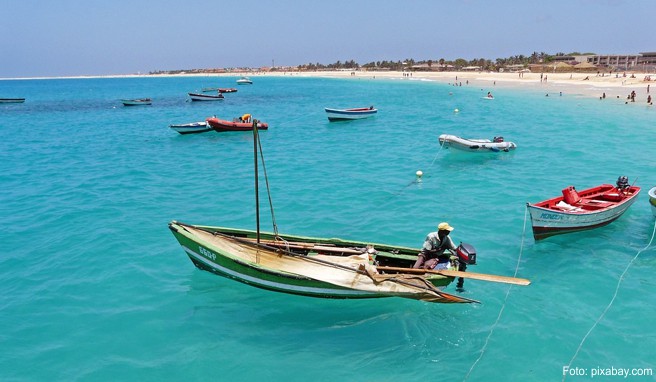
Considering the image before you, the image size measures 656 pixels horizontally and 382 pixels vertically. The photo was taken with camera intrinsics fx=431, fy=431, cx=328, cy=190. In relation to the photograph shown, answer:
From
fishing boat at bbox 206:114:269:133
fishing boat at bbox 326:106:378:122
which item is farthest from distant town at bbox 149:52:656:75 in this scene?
fishing boat at bbox 206:114:269:133

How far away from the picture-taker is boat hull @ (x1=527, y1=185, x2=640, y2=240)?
15641 mm

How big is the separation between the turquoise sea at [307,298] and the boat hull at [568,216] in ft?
1.97

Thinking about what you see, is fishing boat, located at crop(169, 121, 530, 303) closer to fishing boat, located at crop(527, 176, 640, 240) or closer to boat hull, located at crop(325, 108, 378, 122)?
fishing boat, located at crop(527, 176, 640, 240)

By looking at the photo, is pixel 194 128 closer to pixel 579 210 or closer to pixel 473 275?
pixel 579 210

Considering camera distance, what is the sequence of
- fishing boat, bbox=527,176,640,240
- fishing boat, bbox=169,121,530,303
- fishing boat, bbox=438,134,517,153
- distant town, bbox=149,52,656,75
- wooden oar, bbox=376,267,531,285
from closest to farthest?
wooden oar, bbox=376,267,531,285
fishing boat, bbox=169,121,530,303
fishing boat, bbox=527,176,640,240
fishing boat, bbox=438,134,517,153
distant town, bbox=149,52,656,75

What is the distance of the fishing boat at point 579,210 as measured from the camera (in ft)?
51.7

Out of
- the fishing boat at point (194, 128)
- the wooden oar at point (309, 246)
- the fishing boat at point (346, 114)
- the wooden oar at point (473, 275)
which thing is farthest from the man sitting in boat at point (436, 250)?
the fishing boat at point (346, 114)

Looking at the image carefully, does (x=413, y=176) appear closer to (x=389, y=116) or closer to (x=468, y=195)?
(x=468, y=195)

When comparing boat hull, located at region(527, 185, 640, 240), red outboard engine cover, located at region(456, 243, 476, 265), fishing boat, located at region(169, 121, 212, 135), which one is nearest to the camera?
red outboard engine cover, located at region(456, 243, 476, 265)

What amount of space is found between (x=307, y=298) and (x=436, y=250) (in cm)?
402

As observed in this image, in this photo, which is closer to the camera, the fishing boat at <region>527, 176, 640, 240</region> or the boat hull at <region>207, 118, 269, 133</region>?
the fishing boat at <region>527, 176, 640, 240</region>

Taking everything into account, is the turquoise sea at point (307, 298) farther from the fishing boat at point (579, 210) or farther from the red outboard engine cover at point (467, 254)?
the red outboard engine cover at point (467, 254)

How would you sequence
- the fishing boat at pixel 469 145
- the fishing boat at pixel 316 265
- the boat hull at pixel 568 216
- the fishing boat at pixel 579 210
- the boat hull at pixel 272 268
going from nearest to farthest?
the fishing boat at pixel 316 265 → the boat hull at pixel 272 268 → the boat hull at pixel 568 216 → the fishing boat at pixel 579 210 → the fishing boat at pixel 469 145

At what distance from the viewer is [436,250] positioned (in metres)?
12.4
